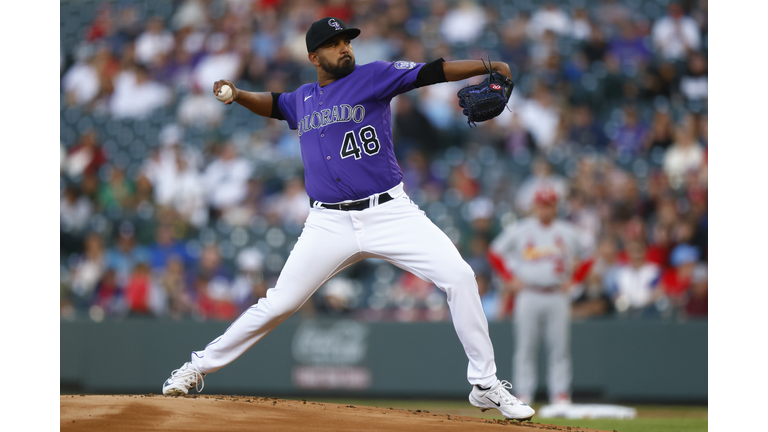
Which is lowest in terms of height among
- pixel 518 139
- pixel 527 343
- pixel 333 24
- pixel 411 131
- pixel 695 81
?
pixel 527 343

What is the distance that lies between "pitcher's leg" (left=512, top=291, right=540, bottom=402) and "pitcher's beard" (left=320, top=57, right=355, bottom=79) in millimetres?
4345

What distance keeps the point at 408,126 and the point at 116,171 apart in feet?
14.4

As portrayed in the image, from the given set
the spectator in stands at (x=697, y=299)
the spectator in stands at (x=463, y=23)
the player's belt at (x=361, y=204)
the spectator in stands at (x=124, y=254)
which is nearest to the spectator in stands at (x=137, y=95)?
the spectator in stands at (x=124, y=254)

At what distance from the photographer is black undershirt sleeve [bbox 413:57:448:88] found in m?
4.33

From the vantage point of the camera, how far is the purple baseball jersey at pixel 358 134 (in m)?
4.51

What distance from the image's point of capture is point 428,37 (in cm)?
1296

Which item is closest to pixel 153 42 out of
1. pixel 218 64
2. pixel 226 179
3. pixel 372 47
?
pixel 218 64

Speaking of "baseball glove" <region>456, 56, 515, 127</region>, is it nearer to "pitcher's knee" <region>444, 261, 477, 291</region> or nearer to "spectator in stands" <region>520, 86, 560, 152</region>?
"pitcher's knee" <region>444, 261, 477, 291</region>

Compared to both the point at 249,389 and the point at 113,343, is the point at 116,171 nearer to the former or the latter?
the point at 113,343

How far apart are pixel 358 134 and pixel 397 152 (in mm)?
6999

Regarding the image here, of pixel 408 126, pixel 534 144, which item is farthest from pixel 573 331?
A: pixel 408 126

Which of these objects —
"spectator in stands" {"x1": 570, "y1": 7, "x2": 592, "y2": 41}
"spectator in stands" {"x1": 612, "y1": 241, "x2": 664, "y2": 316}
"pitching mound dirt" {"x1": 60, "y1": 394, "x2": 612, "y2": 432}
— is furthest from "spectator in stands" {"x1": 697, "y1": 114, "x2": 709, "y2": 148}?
"pitching mound dirt" {"x1": 60, "y1": 394, "x2": 612, "y2": 432}

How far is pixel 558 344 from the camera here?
8148 mm

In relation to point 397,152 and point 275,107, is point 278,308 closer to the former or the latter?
point 275,107
